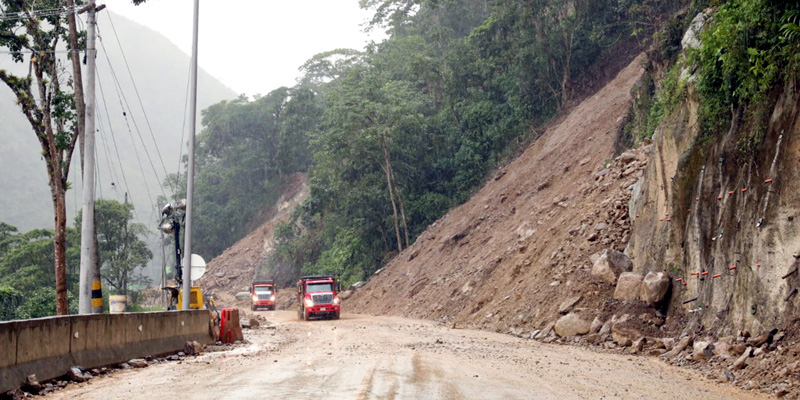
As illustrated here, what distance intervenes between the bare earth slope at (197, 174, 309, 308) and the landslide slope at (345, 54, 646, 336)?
30190 millimetres

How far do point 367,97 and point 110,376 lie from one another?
125ft

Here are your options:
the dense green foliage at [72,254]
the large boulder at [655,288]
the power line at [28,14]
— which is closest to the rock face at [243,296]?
the dense green foliage at [72,254]

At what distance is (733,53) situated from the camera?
1603 centimetres

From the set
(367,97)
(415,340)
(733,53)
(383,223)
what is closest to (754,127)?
(733,53)

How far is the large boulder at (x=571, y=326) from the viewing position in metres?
20.2

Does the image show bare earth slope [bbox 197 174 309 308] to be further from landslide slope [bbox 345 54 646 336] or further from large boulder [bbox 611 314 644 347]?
large boulder [bbox 611 314 644 347]

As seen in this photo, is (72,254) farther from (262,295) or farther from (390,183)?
(390,183)

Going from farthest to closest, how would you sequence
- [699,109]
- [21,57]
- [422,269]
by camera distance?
[422,269] < [21,57] < [699,109]

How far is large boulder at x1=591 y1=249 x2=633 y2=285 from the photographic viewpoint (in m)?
21.7

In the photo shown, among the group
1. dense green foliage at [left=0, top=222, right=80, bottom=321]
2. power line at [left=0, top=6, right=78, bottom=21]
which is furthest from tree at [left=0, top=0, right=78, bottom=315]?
dense green foliage at [left=0, top=222, right=80, bottom=321]

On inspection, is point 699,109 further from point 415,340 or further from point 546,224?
point 546,224

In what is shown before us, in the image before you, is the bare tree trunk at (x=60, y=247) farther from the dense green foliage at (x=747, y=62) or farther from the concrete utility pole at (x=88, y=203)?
the dense green foliage at (x=747, y=62)

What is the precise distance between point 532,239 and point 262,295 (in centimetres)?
3075

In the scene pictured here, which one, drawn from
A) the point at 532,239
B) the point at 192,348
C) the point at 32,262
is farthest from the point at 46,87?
the point at 32,262
